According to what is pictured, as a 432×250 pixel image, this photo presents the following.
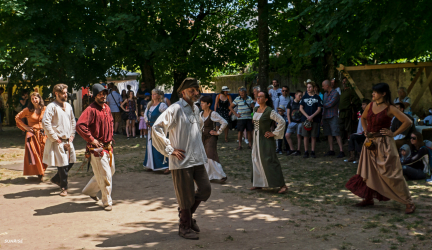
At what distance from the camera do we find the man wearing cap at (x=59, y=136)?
7.64 metres

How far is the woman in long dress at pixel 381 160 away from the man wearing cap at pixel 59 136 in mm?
5087

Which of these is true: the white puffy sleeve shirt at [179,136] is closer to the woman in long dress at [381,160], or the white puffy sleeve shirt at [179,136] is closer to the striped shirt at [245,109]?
the woman in long dress at [381,160]

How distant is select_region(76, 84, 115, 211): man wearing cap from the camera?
6520 millimetres

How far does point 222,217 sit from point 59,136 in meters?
3.61

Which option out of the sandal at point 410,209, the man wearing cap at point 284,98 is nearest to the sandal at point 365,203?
the sandal at point 410,209

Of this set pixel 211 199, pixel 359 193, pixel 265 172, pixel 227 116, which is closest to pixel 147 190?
pixel 211 199

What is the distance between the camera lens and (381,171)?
20.4ft

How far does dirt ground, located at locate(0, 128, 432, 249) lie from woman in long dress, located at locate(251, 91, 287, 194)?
0.86 ft

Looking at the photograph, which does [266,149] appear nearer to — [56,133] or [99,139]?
[99,139]

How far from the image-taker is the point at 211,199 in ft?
23.8

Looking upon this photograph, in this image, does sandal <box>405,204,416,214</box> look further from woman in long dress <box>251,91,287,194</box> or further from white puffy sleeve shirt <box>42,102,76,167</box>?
white puffy sleeve shirt <box>42,102,76,167</box>

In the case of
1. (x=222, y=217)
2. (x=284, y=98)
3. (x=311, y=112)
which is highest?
(x=284, y=98)

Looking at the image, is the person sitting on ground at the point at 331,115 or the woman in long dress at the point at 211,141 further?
the person sitting on ground at the point at 331,115

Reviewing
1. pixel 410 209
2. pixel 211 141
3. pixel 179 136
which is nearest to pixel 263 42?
pixel 211 141
